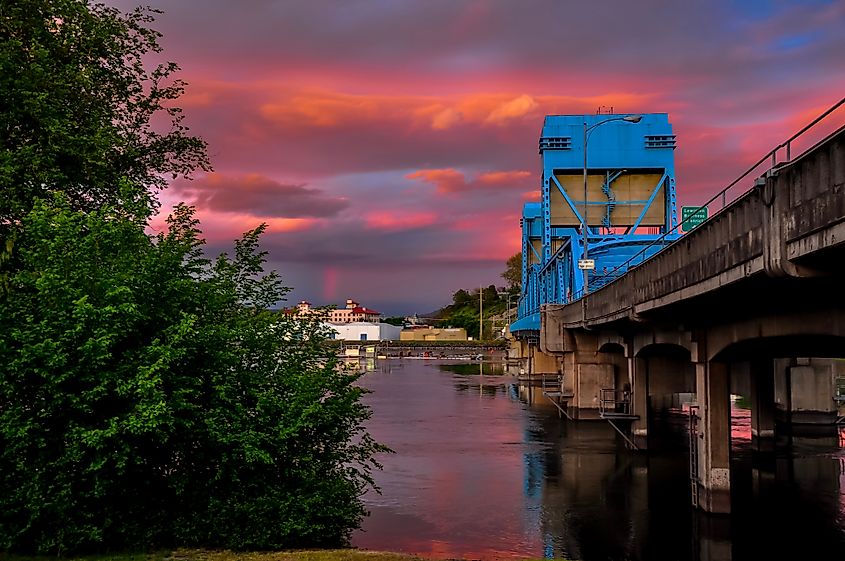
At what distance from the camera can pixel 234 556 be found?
1547cm

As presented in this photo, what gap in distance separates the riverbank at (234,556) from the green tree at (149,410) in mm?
442

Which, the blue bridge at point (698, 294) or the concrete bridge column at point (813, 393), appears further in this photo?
the concrete bridge column at point (813, 393)

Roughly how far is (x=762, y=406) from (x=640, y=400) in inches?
246

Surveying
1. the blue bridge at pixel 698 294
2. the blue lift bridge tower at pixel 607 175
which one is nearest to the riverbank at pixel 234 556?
the blue bridge at pixel 698 294

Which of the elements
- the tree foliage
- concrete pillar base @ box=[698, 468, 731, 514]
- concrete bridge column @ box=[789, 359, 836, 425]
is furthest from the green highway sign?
concrete bridge column @ box=[789, 359, 836, 425]

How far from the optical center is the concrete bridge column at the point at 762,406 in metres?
38.0

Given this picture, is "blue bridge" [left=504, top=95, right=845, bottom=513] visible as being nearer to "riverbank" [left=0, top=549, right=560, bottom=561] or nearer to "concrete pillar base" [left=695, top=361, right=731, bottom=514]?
"concrete pillar base" [left=695, top=361, right=731, bottom=514]

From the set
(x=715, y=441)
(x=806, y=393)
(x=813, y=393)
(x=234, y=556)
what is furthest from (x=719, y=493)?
(x=806, y=393)

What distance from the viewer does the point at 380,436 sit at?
4503cm

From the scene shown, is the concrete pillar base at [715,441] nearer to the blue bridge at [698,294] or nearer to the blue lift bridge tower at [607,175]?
the blue bridge at [698,294]

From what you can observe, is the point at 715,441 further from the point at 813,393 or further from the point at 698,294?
the point at 813,393

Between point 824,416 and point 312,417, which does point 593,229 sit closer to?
point 824,416

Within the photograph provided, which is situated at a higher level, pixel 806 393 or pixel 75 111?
pixel 75 111

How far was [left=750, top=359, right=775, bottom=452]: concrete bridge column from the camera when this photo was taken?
1495 inches
